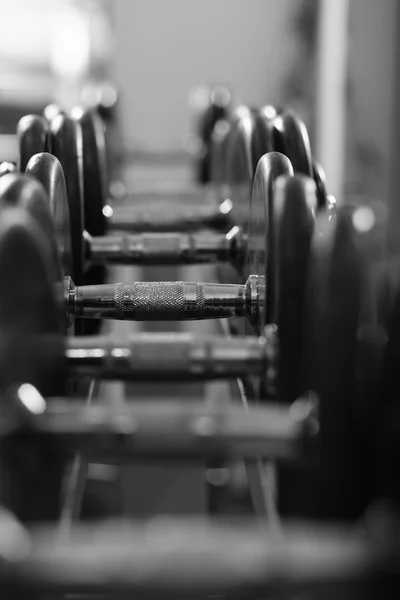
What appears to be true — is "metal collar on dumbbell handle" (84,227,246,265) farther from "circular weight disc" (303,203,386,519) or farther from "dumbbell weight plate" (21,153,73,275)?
"circular weight disc" (303,203,386,519)

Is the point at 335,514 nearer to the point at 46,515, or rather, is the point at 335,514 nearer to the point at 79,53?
the point at 46,515

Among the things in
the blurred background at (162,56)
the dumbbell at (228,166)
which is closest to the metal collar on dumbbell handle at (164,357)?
the dumbbell at (228,166)

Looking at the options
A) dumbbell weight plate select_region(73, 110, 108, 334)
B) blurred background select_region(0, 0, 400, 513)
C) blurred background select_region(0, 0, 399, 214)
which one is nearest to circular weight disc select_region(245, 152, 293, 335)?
dumbbell weight plate select_region(73, 110, 108, 334)

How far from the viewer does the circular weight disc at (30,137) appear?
0.90 m

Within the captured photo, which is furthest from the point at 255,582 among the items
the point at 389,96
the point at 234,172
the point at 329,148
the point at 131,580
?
the point at 329,148

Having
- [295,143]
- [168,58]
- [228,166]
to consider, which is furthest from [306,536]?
[168,58]

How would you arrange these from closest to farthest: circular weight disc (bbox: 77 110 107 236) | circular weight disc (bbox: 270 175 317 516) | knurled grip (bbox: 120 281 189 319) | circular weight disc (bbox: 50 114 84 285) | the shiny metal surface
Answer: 1. circular weight disc (bbox: 270 175 317 516)
2. knurled grip (bbox: 120 281 189 319)
3. circular weight disc (bbox: 50 114 84 285)
4. circular weight disc (bbox: 77 110 107 236)
5. the shiny metal surface

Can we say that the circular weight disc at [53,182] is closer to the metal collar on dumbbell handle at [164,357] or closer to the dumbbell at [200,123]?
the metal collar on dumbbell handle at [164,357]

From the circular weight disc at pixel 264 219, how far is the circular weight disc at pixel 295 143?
0.10 metres

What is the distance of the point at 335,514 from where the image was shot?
0.52 m

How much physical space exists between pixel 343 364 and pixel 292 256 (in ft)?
0.41

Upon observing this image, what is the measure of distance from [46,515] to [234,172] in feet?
2.34

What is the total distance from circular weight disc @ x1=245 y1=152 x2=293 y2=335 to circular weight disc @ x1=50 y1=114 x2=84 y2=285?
0.23 m

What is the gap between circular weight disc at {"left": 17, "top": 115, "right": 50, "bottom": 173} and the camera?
2.95 ft
